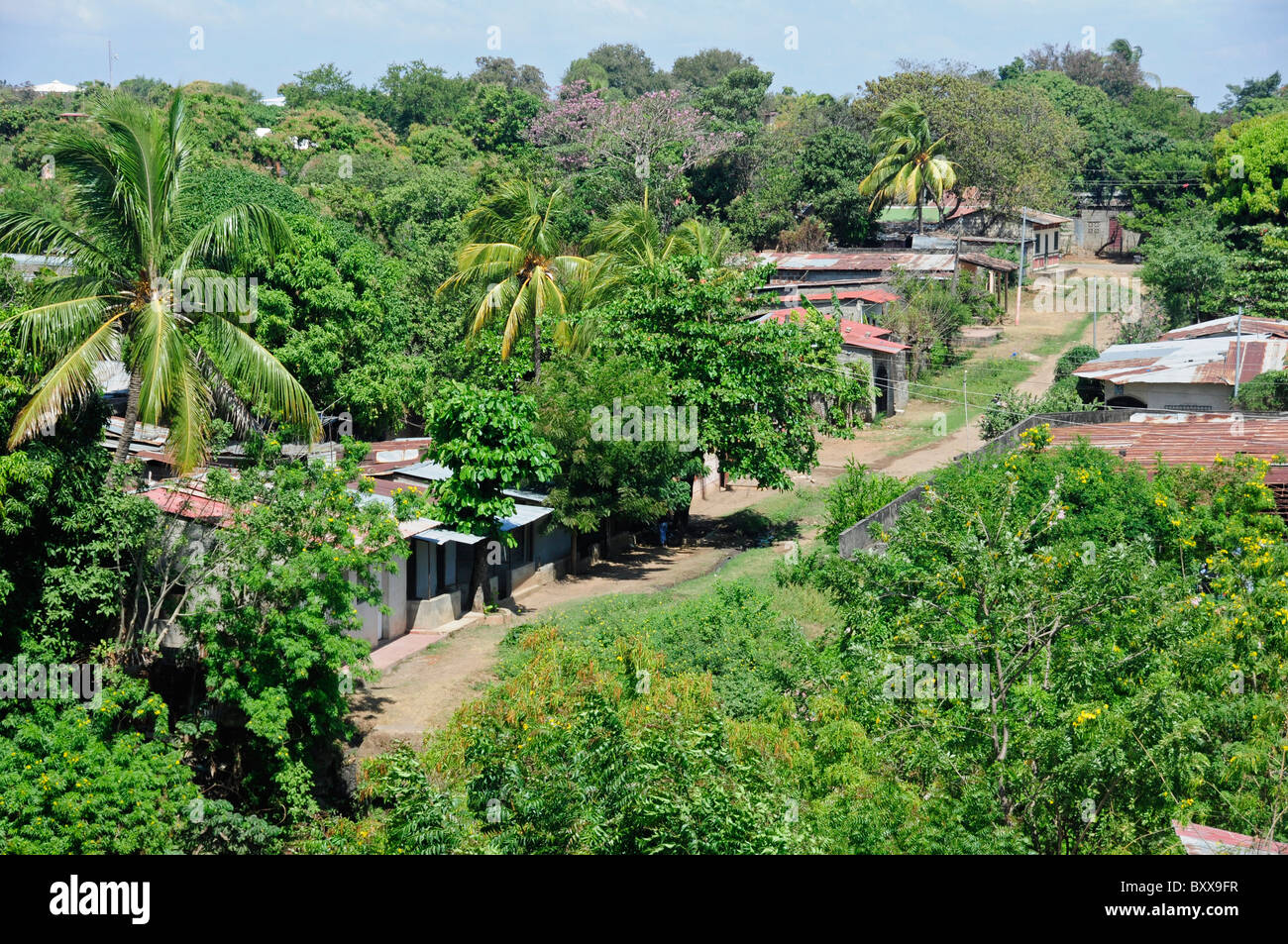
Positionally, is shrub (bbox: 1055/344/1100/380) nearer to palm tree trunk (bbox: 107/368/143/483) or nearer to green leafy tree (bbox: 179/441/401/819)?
green leafy tree (bbox: 179/441/401/819)

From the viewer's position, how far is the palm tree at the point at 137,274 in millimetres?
14758

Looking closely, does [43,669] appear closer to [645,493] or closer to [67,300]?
[67,300]

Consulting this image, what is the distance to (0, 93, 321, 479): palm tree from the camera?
14.8 metres

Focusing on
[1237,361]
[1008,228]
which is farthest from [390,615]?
[1008,228]

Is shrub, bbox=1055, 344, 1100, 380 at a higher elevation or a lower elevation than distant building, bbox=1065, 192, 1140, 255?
lower

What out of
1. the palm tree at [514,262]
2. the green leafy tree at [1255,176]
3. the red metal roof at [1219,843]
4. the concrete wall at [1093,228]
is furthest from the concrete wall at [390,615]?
the concrete wall at [1093,228]

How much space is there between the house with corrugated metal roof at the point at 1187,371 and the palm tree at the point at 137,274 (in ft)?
83.2

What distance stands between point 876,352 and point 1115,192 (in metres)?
37.8

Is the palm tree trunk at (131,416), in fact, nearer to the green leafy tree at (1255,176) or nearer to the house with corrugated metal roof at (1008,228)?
the house with corrugated metal roof at (1008,228)

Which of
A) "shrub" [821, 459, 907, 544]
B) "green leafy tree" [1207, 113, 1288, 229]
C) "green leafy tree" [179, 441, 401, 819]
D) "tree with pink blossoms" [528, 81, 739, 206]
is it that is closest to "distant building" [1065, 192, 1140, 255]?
"green leafy tree" [1207, 113, 1288, 229]

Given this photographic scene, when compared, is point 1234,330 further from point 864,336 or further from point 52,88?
point 52,88

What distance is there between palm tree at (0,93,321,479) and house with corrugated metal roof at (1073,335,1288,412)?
25361 millimetres

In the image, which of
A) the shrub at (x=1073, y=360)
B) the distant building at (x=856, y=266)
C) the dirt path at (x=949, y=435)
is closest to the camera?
the dirt path at (x=949, y=435)
